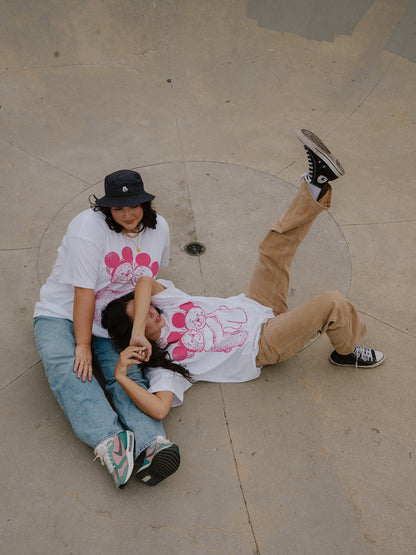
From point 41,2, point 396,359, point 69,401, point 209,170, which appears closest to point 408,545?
point 396,359

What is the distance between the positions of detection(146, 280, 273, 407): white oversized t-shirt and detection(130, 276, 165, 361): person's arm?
110 mm

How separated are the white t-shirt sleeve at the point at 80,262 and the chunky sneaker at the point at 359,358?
67.3 inches

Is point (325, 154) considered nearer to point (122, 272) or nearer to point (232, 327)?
point (232, 327)

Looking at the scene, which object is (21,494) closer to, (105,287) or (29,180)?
(105,287)

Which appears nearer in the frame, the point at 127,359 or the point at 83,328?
the point at 127,359

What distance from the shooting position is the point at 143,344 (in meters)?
2.55

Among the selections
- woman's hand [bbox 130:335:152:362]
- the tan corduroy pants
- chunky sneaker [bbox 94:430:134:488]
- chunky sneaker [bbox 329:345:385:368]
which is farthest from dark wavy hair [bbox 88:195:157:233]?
chunky sneaker [bbox 329:345:385:368]

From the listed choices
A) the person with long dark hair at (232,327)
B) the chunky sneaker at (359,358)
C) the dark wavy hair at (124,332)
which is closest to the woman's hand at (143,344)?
the person with long dark hair at (232,327)

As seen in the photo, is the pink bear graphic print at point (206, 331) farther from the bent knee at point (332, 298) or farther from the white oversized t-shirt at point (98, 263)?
the bent knee at point (332, 298)

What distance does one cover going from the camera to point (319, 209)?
2846mm

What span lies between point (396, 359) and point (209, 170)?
8.68 ft

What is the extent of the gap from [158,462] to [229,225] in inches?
93.8

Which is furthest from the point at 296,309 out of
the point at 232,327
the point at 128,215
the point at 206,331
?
the point at 128,215

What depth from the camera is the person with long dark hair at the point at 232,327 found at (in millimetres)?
2648
